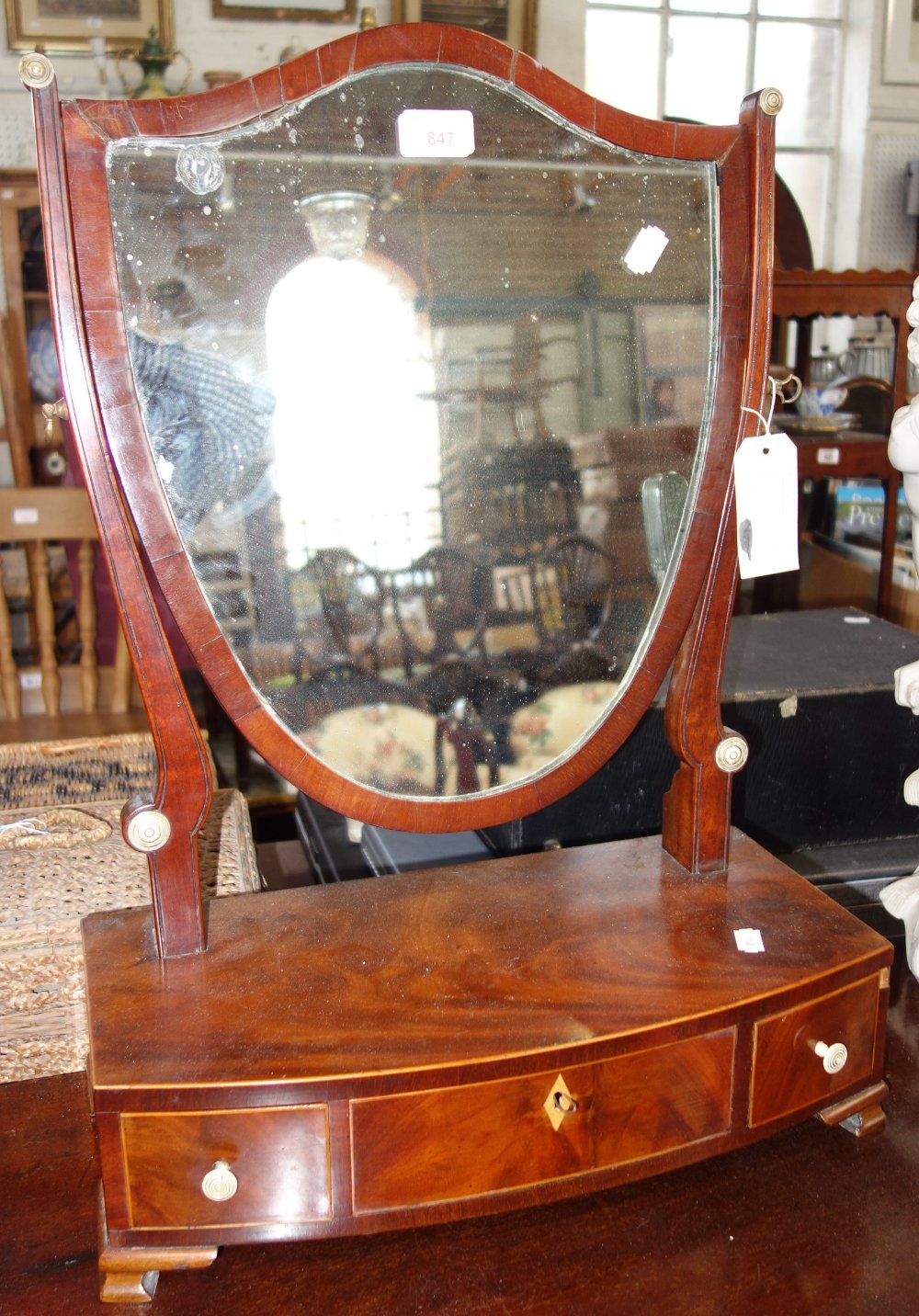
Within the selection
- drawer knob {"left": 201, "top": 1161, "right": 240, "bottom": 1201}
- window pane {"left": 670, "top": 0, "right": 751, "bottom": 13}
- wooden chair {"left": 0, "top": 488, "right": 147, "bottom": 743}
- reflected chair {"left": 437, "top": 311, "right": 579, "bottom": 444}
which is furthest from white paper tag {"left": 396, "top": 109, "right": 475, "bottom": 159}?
window pane {"left": 670, "top": 0, "right": 751, "bottom": 13}

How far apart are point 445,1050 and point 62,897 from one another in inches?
16.9

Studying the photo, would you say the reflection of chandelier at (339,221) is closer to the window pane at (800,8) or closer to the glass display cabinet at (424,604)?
the glass display cabinet at (424,604)

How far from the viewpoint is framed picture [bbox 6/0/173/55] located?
3.09m

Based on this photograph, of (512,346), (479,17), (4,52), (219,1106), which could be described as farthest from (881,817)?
(4,52)

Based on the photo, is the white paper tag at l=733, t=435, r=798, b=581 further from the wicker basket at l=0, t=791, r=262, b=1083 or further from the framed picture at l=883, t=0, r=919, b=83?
the framed picture at l=883, t=0, r=919, b=83

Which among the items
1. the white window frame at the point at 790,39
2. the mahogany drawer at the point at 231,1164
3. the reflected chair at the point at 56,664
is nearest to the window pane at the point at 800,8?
the white window frame at the point at 790,39

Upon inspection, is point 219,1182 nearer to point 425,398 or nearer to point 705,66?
point 425,398

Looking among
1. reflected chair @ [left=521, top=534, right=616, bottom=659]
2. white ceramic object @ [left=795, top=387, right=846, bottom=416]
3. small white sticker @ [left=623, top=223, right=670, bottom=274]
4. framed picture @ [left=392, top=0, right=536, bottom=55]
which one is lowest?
reflected chair @ [left=521, top=534, right=616, bottom=659]

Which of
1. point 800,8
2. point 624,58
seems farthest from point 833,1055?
point 800,8

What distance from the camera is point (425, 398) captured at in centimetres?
78

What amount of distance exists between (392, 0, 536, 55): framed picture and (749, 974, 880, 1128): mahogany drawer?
10.2ft

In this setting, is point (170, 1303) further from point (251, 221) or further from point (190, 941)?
point (251, 221)

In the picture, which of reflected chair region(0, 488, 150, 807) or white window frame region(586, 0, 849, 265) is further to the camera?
white window frame region(586, 0, 849, 265)

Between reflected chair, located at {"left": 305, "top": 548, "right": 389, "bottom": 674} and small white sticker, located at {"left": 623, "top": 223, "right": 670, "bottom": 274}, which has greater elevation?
small white sticker, located at {"left": 623, "top": 223, "right": 670, "bottom": 274}
